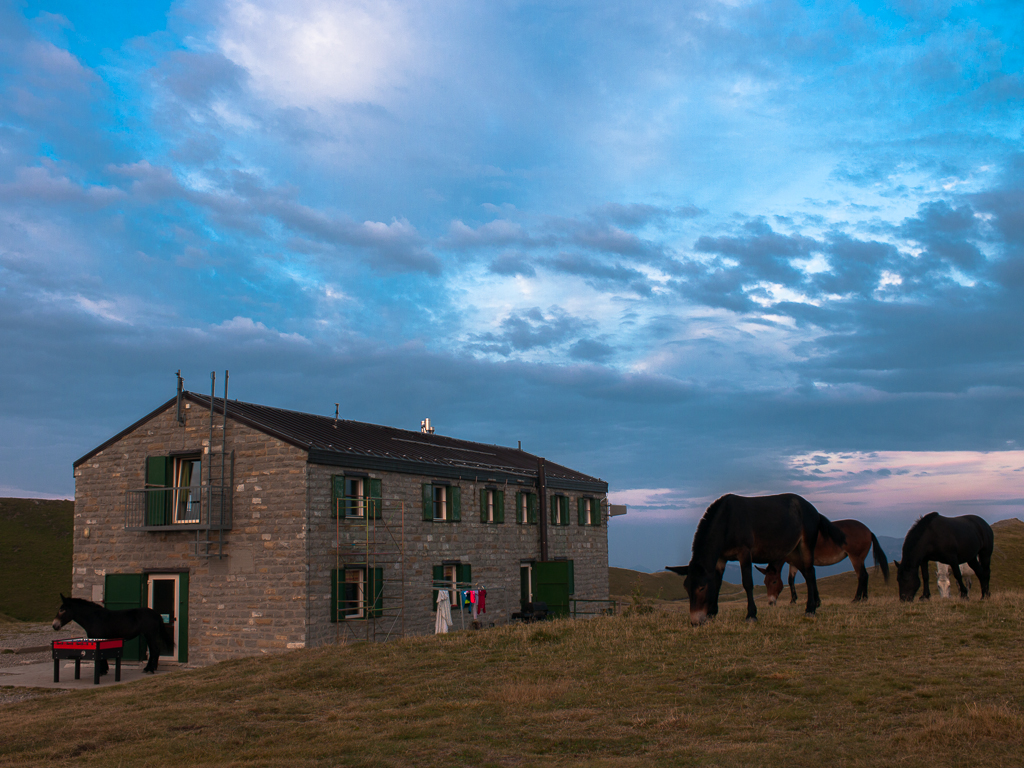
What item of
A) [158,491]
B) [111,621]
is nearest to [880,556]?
[111,621]

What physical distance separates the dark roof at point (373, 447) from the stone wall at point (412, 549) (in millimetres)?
375

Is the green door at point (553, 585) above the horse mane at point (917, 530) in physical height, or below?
below

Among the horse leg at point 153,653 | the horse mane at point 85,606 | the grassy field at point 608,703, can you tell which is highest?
the horse mane at point 85,606

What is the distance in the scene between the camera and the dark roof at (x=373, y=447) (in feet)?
75.9

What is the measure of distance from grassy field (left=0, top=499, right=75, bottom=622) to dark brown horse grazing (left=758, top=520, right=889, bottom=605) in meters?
39.6

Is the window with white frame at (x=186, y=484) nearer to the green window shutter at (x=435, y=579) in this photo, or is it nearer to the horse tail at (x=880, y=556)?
the green window shutter at (x=435, y=579)

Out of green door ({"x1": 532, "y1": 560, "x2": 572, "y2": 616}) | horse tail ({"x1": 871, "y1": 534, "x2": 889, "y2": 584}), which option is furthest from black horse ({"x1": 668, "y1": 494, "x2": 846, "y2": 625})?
green door ({"x1": 532, "y1": 560, "x2": 572, "y2": 616})

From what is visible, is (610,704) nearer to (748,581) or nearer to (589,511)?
(748,581)

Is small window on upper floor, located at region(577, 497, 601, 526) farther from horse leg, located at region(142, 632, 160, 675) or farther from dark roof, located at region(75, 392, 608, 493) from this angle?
horse leg, located at region(142, 632, 160, 675)

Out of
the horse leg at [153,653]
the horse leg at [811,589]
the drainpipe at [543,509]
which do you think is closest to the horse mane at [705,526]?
the horse leg at [811,589]

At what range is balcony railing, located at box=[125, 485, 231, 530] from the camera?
22.8 m

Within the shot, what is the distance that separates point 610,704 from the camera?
35.7 feet

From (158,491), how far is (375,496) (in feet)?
20.8

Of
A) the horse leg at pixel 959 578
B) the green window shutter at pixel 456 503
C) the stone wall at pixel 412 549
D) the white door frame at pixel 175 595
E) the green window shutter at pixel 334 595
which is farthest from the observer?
the green window shutter at pixel 456 503
